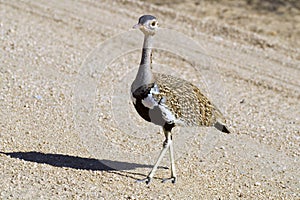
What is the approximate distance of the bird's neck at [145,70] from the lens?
5660 millimetres

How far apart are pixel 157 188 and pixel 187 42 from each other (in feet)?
18.6

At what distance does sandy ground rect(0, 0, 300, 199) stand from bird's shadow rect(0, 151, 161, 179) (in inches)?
0.5

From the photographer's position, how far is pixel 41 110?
7355 mm

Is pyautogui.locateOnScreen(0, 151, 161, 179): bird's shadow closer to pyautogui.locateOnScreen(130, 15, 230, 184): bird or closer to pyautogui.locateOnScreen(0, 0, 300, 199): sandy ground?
pyautogui.locateOnScreen(0, 0, 300, 199): sandy ground

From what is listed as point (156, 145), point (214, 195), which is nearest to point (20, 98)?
point (156, 145)

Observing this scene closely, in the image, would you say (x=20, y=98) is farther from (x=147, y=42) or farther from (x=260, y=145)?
(x=260, y=145)

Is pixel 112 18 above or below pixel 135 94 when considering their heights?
above

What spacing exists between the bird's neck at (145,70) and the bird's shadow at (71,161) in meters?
1.01

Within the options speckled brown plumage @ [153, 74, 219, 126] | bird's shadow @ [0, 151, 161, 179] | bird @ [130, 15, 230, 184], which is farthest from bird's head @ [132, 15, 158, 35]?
bird's shadow @ [0, 151, 161, 179]

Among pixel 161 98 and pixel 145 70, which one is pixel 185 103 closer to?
pixel 161 98

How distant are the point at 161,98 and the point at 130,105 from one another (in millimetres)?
2464

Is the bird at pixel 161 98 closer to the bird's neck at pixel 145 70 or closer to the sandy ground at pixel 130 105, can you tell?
the bird's neck at pixel 145 70

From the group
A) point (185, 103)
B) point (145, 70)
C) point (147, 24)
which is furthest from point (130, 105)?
point (147, 24)

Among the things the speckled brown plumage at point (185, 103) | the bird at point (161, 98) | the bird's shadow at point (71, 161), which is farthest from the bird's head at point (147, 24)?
the bird's shadow at point (71, 161)
